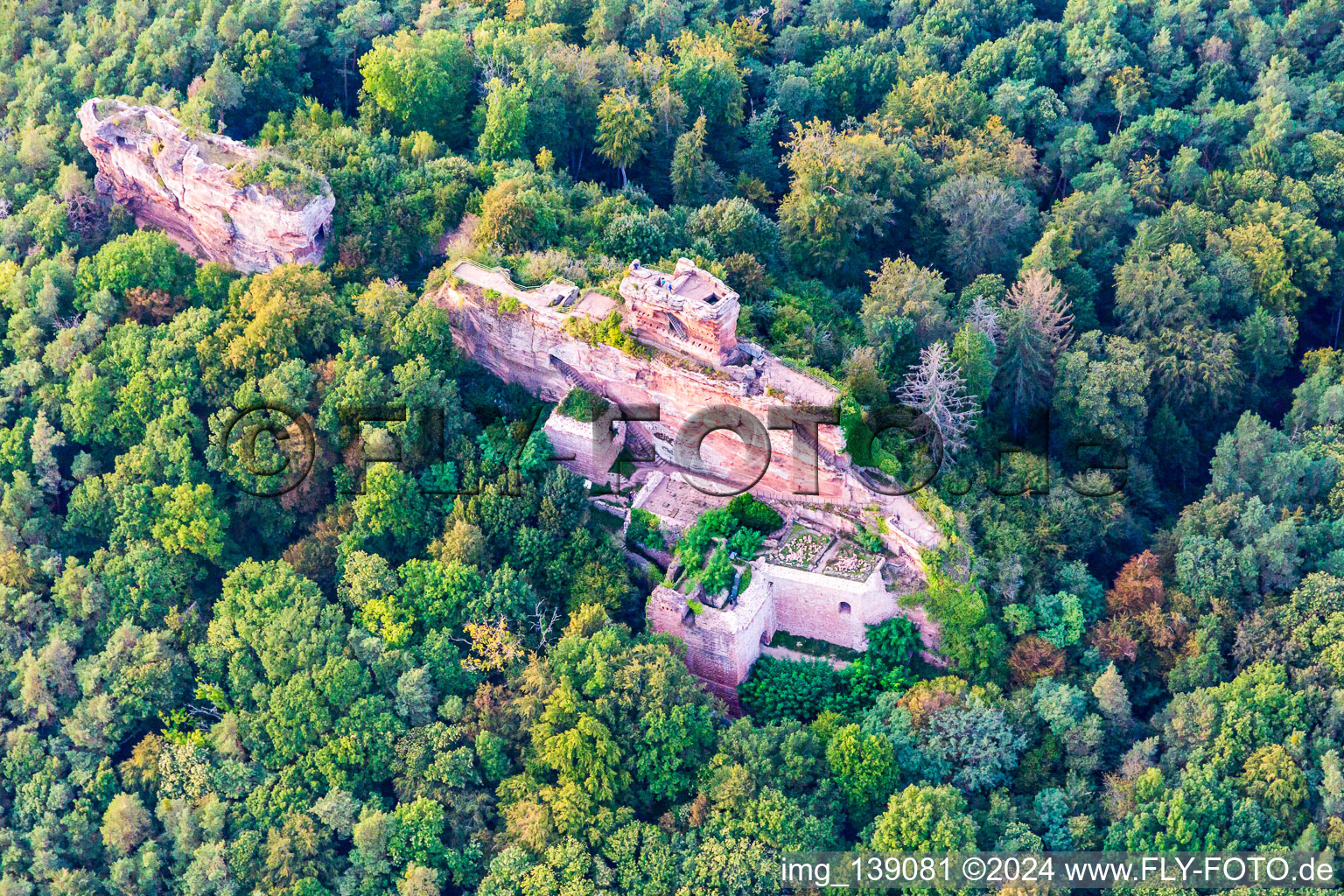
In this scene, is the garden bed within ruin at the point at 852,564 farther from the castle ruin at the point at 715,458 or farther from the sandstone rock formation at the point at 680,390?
the sandstone rock formation at the point at 680,390

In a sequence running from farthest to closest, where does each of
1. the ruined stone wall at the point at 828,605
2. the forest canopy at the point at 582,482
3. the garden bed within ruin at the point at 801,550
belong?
the garden bed within ruin at the point at 801,550
the ruined stone wall at the point at 828,605
the forest canopy at the point at 582,482

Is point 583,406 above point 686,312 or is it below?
below

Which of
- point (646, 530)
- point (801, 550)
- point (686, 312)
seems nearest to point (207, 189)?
point (686, 312)

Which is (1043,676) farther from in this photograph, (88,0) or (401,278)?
(88,0)

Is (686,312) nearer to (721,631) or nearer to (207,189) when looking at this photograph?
(721,631)

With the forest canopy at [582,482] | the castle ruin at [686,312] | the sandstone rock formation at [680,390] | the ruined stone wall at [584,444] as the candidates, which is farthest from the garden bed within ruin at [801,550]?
the ruined stone wall at [584,444]

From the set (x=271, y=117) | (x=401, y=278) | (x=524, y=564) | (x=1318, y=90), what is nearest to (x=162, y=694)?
(x=524, y=564)

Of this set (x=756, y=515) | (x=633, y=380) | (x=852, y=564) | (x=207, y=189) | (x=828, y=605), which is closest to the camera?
(x=828, y=605)

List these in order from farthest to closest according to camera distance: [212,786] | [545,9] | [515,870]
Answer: [545,9], [212,786], [515,870]
